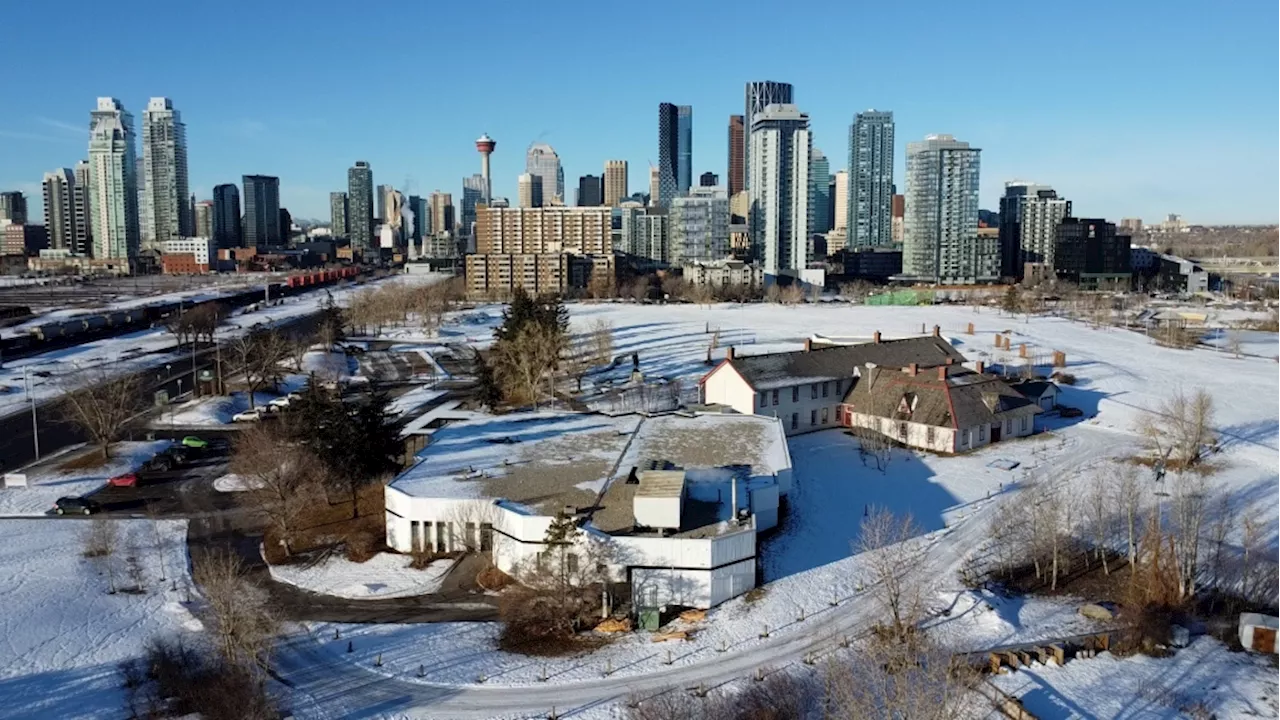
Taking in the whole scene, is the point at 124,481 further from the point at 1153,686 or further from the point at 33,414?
the point at 1153,686

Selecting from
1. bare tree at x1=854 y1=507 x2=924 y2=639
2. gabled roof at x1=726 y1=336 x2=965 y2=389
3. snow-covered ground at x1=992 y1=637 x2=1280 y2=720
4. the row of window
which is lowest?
snow-covered ground at x1=992 y1=637 x2=1280 y2=720

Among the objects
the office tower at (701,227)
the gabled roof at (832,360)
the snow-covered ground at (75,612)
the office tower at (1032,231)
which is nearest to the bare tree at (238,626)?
the snow-covered ground at (75,612)

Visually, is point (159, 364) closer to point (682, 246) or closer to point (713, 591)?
point (713, 591)

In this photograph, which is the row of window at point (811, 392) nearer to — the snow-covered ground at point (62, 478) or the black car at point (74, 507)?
the snow-covered ground at point (62, 478)

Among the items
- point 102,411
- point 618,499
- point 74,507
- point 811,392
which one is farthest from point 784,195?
point 74,507

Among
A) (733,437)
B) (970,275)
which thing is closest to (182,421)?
(733,437)

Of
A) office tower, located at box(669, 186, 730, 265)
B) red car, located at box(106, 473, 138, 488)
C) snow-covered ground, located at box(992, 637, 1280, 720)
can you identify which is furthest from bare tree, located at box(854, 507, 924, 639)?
office tower, located at box(669, 186, 730, 265)

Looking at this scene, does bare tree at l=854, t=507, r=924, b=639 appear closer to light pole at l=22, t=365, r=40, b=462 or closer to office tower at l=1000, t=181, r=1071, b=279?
light pole at l=22, t=365, r=40, b=462
